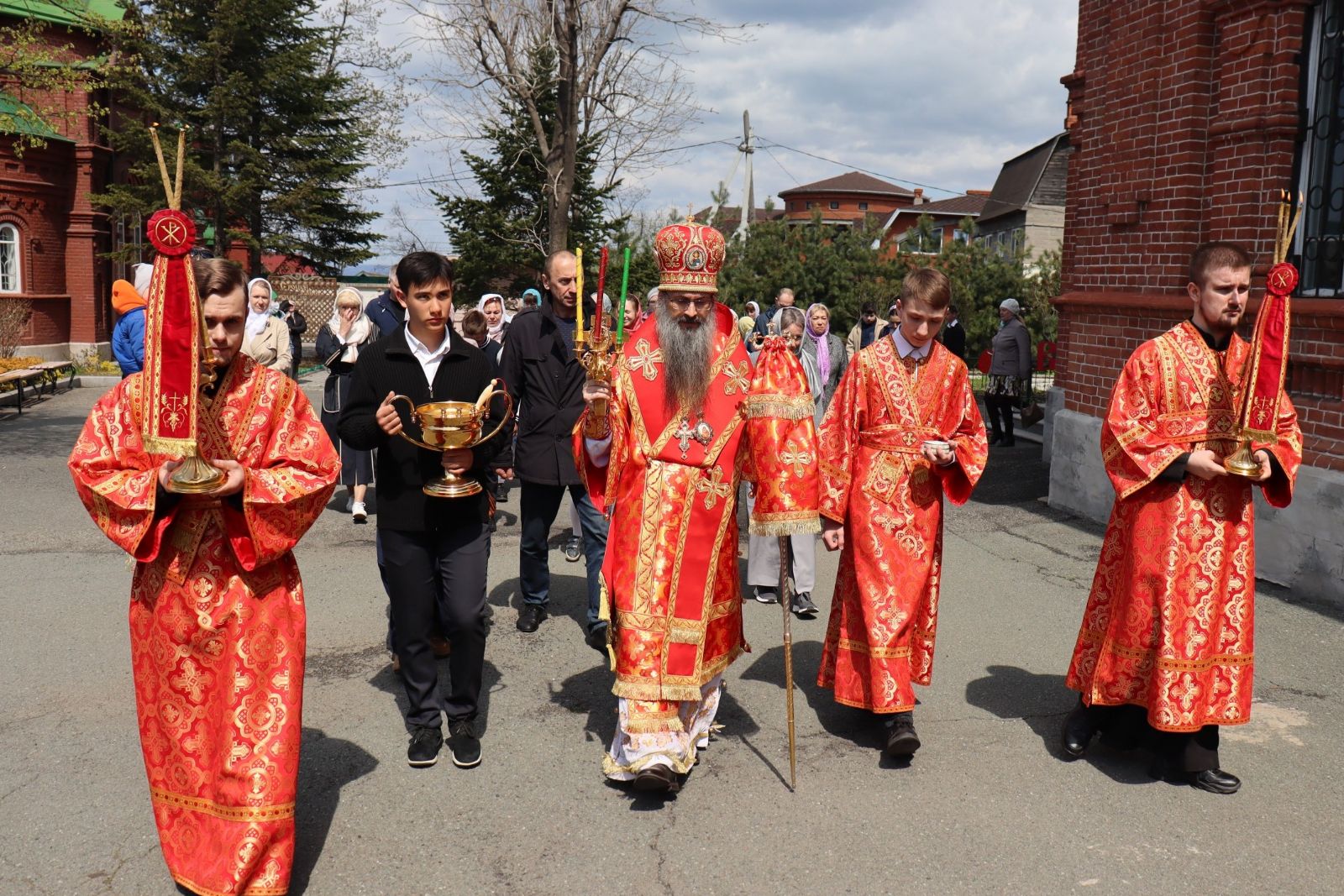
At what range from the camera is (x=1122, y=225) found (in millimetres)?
9422

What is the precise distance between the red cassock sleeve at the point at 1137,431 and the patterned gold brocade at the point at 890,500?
56 centimetres

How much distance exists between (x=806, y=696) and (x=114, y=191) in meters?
28.2

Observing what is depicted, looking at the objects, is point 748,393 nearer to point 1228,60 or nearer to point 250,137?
point 1228,60

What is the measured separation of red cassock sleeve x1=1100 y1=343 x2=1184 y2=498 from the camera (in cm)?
441

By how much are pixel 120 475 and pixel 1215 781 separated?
13.6 feet

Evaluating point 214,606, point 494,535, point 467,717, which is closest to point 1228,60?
point 494,535

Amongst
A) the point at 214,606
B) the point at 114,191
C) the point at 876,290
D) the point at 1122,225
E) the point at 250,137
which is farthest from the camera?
the point at 250,137

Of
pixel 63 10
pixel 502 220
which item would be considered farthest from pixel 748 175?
pixel 63 10

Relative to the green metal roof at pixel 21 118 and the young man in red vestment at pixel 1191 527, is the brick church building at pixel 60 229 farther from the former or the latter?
the young man in red vestment at pixel 1191 527

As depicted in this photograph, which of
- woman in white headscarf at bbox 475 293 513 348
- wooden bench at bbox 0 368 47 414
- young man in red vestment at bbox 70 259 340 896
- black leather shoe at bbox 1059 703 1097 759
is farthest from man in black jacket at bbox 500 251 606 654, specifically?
wooden bench at bbox 0 368 47 414

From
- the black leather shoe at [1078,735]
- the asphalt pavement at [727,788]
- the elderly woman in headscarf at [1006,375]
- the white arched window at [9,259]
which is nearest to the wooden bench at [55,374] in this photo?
the white arched window at [9,259]

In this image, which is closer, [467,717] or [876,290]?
[467,717]

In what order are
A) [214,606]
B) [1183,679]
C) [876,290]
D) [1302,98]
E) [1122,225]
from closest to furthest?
[214,606] → [1183,679] → [1302,98] → [1122,225] → [876,290]

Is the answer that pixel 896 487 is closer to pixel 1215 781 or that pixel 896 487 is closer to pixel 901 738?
pixel 901 738
